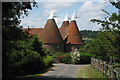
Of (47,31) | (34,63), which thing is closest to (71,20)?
(47,31)

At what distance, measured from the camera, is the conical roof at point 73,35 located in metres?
45.6

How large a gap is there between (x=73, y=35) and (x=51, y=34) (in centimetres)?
626

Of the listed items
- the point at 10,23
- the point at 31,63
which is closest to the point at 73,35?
the point at 31,63

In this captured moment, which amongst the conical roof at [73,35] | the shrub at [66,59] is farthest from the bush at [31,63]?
the conical roof at [73,35]

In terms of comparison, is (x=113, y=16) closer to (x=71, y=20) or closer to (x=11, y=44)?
(x=11, y=44)

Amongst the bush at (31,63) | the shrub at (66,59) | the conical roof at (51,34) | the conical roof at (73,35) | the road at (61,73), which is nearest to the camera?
the road at (61,73)

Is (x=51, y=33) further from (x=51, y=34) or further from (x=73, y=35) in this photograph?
(x=73, y=35)

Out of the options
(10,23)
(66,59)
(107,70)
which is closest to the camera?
(10,23)

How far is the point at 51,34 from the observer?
1670 inches

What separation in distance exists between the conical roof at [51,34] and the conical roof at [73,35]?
390cm

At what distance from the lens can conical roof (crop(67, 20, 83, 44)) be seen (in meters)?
45.6

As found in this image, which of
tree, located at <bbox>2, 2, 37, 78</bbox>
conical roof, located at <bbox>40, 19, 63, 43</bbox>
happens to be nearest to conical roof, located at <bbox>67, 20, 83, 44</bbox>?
conical roof, located at <bbox>40, 19, 63, 43</bbox>

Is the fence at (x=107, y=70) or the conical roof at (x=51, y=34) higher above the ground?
the conical roof at (x=51, y=34)

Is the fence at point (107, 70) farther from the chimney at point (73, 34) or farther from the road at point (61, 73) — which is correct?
the chimney at point (73, 34)
